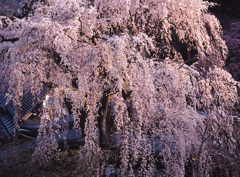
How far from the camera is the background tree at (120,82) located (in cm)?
423

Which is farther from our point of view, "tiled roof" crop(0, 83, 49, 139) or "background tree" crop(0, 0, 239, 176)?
"tiled roof" crop(0, 83, 49, 139)

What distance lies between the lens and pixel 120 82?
3.97 metres

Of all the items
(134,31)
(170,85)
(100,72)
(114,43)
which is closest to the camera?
(114,43)

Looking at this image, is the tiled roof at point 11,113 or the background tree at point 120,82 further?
the tiled roof at point 11,113

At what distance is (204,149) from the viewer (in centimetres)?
505

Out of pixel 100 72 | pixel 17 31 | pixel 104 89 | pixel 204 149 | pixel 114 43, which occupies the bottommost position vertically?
pixel 204 149

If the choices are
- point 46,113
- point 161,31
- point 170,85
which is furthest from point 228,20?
point 46,113

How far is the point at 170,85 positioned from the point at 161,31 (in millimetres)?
1996

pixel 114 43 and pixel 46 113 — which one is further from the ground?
pixel 114 43

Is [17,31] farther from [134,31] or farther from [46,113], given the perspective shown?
[134,31]

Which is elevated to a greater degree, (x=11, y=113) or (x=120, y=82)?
(x=11, y=113)

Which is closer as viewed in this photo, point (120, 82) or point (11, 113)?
point (120, 82)

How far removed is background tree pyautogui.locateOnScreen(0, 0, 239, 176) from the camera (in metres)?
4.23

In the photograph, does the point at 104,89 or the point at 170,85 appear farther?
the point at 170,85
